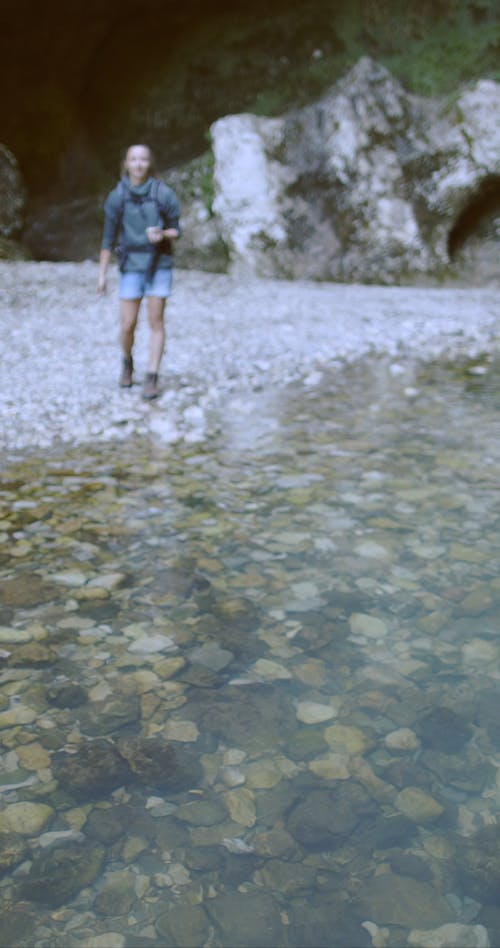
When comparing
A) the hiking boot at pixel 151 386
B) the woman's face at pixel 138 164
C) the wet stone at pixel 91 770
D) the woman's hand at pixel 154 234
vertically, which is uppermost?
the woman's face at pixel 138 164

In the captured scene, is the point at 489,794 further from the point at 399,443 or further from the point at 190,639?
the point at 399,443

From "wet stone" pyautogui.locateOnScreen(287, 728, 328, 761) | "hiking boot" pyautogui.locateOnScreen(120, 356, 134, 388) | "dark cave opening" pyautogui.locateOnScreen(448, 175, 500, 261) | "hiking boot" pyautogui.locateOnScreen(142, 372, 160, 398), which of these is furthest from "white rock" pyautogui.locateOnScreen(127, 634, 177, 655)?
"dark cave opening" pyautogui.locateOnScreen(448, 175, 500, 261)


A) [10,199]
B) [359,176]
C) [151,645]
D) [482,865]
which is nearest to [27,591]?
[151,645]

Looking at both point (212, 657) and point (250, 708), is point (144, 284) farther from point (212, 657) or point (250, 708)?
point (250, 708)

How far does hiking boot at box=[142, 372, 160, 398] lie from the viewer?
728cm

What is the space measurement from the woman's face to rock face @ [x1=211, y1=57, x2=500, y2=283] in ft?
34.9

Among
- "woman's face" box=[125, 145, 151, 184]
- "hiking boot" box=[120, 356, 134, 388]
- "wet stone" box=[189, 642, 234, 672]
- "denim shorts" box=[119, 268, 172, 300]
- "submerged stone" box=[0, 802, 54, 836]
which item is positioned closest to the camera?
"submerged stone" box=[0, 802, 54, 836]

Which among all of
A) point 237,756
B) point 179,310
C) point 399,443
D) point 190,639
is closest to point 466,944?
point 237,756

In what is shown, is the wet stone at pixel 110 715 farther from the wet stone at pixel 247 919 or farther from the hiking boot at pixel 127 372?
the hiking boot at pixel 127 372

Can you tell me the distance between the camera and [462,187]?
17438mm

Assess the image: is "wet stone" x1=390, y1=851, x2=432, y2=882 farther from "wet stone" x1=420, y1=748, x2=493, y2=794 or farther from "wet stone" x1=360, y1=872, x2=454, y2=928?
"wet stone" x1=420, y1=748, x2=493, y2=794

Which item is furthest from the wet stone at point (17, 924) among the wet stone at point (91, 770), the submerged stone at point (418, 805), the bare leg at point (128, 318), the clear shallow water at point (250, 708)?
the bare leg at point (128, 318)

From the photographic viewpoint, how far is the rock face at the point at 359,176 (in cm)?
1733

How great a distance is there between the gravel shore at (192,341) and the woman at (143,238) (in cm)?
63
